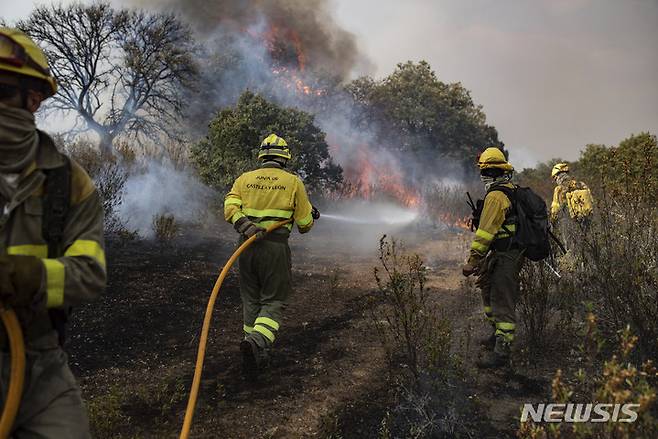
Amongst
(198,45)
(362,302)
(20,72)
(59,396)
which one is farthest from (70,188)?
(198,45)

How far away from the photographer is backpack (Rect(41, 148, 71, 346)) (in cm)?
169

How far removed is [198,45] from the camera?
64.4 feet

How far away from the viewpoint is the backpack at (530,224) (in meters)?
4.55

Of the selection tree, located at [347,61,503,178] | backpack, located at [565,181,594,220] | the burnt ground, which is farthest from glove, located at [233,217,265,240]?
tree, located at [347,61,503,178]

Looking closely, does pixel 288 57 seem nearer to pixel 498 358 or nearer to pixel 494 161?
pixel 494 161

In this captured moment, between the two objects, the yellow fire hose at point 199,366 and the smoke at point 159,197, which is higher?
the smoke at point 159,197

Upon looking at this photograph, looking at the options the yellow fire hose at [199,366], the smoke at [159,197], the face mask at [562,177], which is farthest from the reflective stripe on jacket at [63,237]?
the face mask at [562,177]

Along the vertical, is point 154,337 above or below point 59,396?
below

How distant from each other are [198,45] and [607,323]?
61.3ft

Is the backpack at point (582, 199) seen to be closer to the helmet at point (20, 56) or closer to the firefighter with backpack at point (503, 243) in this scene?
the firefighter with backpack at point (503, 243)

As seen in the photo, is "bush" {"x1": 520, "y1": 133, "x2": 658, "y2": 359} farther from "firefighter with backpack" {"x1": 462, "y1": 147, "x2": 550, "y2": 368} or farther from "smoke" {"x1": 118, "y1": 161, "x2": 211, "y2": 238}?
"smoke" {"x1": 118, "y1": 161, "x2": 211, "y2": 238}

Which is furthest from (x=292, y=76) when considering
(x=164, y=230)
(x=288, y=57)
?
(x=164, y=230)

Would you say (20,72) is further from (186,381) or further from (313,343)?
(313,343)

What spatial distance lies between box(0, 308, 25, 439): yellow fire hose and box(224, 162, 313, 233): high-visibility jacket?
3.04 metres
